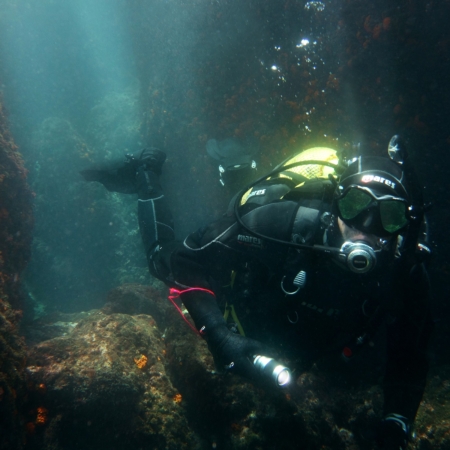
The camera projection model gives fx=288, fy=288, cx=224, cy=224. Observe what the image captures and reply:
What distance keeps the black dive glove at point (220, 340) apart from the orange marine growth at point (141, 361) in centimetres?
209

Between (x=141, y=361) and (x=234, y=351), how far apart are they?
2583 mm

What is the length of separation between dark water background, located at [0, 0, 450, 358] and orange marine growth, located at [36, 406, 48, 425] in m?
4.58

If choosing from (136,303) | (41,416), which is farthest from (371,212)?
(136,303)

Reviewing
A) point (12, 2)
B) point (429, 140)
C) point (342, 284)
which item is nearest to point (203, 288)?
point (342, 284)

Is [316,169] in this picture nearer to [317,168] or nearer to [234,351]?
[317,168]

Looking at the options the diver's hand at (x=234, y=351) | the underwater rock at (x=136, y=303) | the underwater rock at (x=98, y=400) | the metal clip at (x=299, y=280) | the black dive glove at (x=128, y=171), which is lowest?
the underwater rock at (x=136, y=303)

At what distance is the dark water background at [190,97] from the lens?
4145 mm

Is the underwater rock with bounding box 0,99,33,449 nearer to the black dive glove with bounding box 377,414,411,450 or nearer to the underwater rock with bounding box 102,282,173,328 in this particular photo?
the underwater rock with bounding box 102,282,173,328

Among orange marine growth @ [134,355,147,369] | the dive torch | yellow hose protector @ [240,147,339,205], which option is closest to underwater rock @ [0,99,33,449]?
orange marine growth @ [134,355,147,369]

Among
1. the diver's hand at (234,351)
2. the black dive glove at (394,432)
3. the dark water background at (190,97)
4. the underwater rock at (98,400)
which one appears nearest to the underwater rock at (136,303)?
the underwater rock at (98,400)

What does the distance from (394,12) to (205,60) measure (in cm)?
445

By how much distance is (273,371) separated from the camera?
6.76ft

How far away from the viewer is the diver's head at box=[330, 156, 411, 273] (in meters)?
2.23

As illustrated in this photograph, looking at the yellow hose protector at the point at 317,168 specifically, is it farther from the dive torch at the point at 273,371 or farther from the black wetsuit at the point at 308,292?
the dive torch at the point at 273,371
